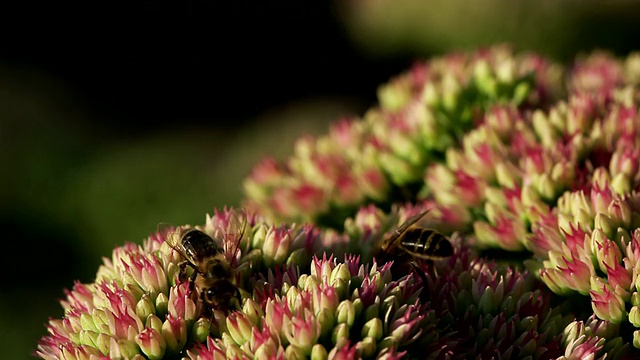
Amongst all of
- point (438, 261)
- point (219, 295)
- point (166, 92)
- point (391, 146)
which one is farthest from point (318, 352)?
point (166, 92)

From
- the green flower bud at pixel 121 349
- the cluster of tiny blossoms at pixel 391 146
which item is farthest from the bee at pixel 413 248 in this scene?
the cluster of tiny blossoms at pixel 391 146

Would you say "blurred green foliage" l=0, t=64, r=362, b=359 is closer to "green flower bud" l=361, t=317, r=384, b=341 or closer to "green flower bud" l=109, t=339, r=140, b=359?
"green flower bud" l=109, t=339, r=140, b=359

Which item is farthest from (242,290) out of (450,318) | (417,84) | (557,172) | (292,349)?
(417,84)

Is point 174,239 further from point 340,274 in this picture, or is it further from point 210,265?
point 340,274

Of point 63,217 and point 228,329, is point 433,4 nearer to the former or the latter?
point 63,217

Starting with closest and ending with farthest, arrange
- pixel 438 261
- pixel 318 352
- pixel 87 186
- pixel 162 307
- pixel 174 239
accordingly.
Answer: pixel 318 352
pixel 162 307
pixel 174 239
pixel 438 261
pixel 87 186

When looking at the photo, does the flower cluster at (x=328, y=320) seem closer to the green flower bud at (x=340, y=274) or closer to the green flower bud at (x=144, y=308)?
the green flower bud at (x=340, y=274)
